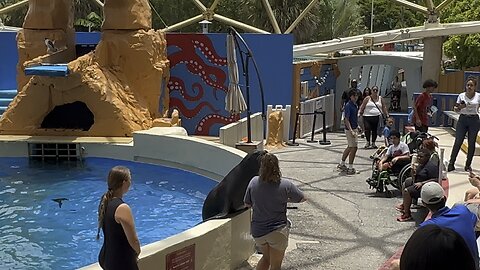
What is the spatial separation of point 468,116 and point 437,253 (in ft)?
25.3

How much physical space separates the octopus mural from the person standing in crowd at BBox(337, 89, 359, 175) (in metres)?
4.80

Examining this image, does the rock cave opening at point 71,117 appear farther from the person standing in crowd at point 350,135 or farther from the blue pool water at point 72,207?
the person standing in crowd at point 350,135

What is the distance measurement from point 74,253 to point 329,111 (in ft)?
37.3

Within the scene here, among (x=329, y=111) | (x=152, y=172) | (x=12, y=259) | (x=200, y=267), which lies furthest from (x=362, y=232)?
(x=329, y=111)

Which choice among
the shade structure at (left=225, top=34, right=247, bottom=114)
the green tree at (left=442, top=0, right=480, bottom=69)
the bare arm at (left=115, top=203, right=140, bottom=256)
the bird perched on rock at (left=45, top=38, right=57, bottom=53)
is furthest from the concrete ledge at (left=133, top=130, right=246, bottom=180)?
the green tree at (left=442, top=0, right=480, bottom=69)

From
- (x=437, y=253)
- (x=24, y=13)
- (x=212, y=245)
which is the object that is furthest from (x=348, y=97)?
(x=24, y=13)

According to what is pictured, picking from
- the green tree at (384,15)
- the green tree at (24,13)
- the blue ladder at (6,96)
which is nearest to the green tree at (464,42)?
the blue ladder at (6,96)

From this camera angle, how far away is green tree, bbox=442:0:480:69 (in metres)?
20.7

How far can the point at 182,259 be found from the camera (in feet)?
17.8

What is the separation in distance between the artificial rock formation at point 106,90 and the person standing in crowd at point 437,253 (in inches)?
456

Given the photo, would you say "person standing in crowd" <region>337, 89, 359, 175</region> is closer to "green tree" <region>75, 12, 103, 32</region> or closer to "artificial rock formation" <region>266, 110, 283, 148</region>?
"artificial rock formation" <region>266, 110, 283, 148</region>

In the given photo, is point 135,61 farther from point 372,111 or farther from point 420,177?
point 420,177

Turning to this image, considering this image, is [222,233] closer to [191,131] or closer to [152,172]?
[152,172]

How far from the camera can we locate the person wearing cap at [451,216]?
3443 mm
